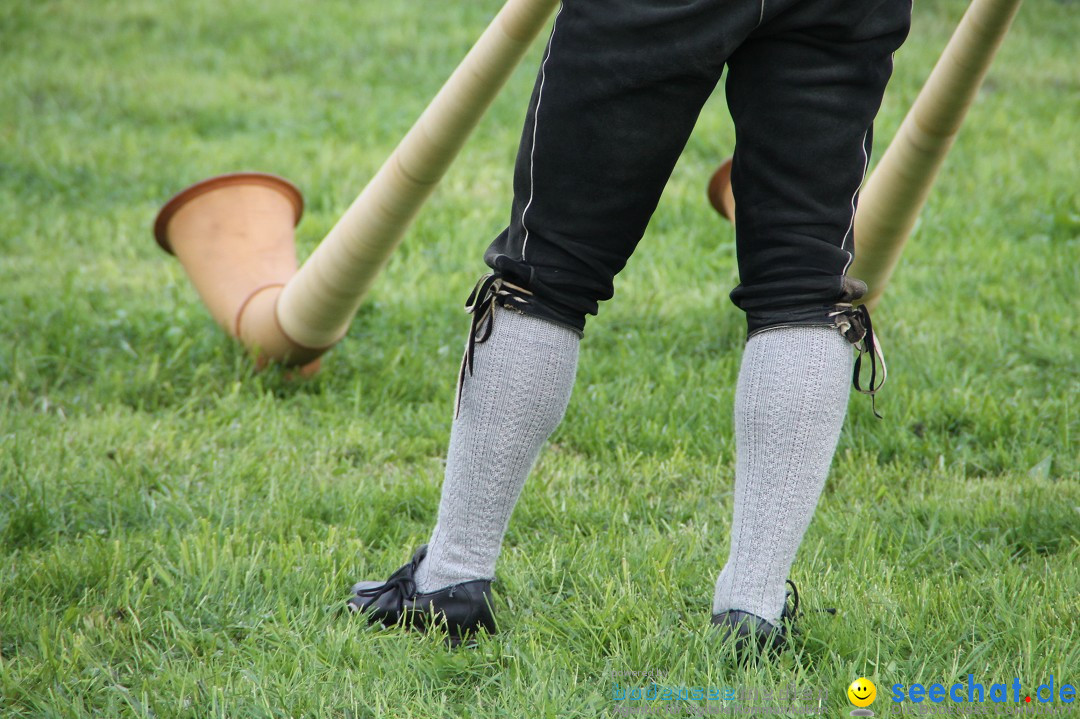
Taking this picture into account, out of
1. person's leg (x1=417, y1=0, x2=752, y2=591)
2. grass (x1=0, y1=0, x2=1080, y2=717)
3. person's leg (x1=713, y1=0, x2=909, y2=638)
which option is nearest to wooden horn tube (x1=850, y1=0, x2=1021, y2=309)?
grass (x1=0, y1=0, x2=1080, y2=717)

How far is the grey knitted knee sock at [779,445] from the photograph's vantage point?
145 cm

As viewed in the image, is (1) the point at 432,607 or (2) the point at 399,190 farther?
(2) the point at 399,190

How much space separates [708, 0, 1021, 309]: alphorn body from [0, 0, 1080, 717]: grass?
1.28 ft

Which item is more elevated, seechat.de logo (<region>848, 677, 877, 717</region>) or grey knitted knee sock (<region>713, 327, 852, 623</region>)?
grey knitted knee sock (<region>713, 327, 852, 623</region>)

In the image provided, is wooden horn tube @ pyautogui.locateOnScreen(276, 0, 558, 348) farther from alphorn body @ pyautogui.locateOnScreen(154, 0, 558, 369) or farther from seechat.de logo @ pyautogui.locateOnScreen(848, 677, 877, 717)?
seechat.de logo @ pyautogui.locateOnScreen(848, 677, 877, 717)

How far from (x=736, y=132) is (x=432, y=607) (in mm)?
900

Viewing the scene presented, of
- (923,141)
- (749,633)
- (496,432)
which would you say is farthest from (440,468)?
(923,141)

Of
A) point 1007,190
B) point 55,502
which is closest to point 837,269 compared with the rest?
point 55,502

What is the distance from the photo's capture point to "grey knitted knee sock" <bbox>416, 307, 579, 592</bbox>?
153 cm

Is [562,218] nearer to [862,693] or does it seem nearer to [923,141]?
[862,693]

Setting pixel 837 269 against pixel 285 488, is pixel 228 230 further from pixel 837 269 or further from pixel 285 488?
pixel 837 269

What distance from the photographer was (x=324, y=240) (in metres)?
2.66

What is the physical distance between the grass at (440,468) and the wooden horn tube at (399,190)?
24 cm

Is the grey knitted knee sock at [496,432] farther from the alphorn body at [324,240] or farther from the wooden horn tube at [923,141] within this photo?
the wooden horn tube at [923,141]
